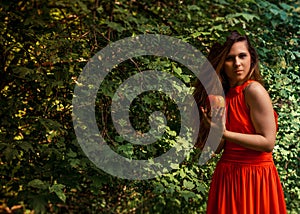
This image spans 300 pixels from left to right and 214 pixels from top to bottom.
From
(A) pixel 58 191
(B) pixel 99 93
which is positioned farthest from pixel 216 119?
(B) pixel 99 93

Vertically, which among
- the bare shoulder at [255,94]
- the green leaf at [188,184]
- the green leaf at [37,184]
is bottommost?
the green leaf at [188,184]

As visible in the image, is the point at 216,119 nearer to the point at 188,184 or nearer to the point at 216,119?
the point at 216,119

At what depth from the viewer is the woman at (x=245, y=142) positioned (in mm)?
2170

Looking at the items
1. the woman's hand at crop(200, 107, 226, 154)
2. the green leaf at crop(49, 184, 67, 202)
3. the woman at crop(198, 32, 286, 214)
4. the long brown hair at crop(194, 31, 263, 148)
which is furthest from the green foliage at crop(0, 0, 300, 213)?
the woman's hand at crop(200, 107, 226, 154)

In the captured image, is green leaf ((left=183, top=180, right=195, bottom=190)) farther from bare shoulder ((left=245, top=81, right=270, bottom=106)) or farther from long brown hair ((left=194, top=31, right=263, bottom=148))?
bare shoulder ((left=245, top=81, right=270, bottom=106))

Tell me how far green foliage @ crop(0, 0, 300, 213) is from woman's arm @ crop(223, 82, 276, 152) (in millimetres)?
635

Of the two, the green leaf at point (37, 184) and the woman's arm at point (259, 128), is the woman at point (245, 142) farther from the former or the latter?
the green leaf at point (37, 184)

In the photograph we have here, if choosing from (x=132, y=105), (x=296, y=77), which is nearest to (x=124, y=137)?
(x=132, y=105)

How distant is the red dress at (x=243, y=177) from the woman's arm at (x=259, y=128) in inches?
2.8

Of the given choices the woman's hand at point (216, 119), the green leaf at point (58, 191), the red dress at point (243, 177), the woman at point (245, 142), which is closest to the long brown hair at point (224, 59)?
the woman at point (245, 142)

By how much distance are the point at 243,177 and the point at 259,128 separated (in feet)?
0.87

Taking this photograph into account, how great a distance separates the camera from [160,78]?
3184 mm

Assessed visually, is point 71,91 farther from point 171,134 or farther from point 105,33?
point 171,134

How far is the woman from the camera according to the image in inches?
Result: 85.4
